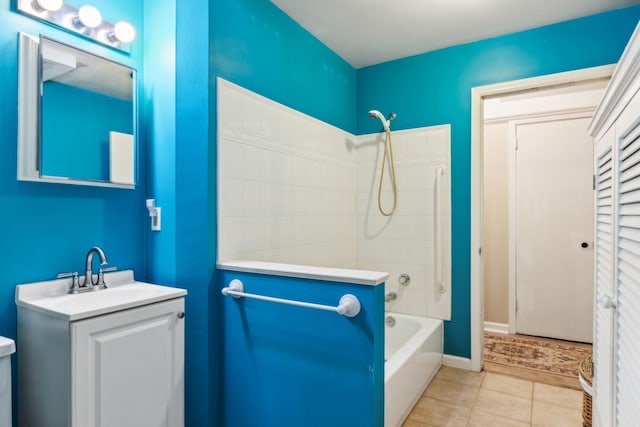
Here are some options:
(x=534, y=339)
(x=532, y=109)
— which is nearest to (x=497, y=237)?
(x=534, y=339)

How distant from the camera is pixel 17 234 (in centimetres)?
156

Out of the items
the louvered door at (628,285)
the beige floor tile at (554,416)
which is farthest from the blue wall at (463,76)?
the louvered door at (628,285)

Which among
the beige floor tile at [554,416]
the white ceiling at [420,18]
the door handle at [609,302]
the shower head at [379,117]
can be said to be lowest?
the beige floor tile at [554,416]

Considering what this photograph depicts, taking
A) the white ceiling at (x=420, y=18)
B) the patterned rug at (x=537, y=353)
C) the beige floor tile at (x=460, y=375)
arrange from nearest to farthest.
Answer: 1. the white ceiling at (x=420, y=18)
2. the beige floor tile at (x=460, y=375)
3. the patterned rug at (x=537, y=353)

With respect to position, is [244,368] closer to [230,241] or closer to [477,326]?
[230,241]

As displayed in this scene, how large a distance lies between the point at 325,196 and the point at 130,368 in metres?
1.69

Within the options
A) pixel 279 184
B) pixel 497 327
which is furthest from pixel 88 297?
pixel 497 327

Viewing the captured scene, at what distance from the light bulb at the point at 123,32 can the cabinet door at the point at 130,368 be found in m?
1.36

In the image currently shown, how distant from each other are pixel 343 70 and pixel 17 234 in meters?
2.49

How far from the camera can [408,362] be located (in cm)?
211

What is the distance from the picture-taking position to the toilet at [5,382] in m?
1.23

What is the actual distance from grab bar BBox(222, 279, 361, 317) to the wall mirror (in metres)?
A: 0.78

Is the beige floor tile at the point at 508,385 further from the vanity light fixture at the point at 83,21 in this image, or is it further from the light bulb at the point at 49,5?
the light bulb at the point at 49,5

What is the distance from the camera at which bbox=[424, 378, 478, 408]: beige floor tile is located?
7.56 ft
